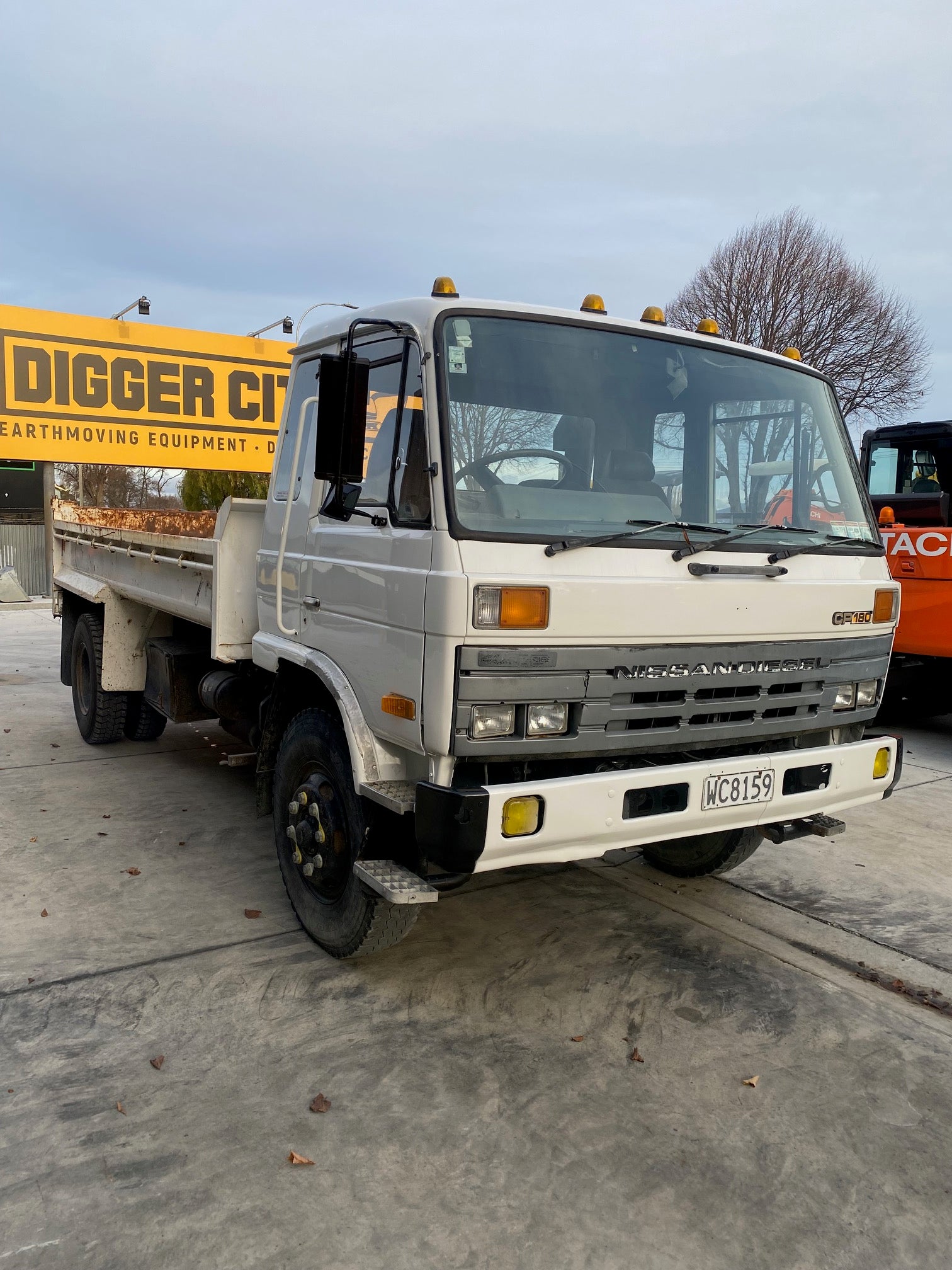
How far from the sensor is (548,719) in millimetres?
3111

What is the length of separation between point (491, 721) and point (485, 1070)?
3.72 ft

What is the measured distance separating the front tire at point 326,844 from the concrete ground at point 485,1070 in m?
0.18

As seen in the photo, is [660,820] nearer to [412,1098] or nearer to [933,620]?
[412,1098]

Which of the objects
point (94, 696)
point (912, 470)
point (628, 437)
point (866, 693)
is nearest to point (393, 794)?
point (628, 437)

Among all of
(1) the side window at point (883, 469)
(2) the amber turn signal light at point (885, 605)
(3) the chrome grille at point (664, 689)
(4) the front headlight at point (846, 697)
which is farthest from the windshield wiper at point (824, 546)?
(1) the side window at point (883, 469)

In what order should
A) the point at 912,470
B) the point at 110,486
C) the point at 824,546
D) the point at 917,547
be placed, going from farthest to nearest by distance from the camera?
1. the point at 110,486
2. the point at 912,470
3. the point at 917,547
4. the point at 824,546

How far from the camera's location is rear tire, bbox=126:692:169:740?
7328mm

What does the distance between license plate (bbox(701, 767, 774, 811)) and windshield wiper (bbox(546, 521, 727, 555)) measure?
2.76 feet

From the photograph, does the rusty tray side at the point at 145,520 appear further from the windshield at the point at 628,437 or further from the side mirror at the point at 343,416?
the windshield at the point at 628,437

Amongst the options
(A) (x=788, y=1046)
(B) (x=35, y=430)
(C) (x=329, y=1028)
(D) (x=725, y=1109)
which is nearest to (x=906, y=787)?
(A) (x=788, y=1046)

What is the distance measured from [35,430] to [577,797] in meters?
20.3

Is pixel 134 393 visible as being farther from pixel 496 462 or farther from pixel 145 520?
pixel 496 462

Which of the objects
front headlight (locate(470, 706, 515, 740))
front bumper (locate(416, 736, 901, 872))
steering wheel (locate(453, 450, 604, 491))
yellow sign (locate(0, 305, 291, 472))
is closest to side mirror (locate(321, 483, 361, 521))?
steering wheel (locate(453, 450, 604, 491))

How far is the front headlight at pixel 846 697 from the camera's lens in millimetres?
3857
